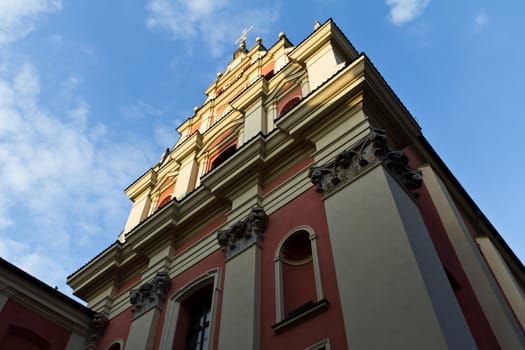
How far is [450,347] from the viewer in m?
6.89

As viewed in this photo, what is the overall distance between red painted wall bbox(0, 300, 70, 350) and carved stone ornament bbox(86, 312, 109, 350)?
29.6 inches

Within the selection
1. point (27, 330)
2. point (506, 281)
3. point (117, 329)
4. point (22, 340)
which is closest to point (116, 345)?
point (117, 329)

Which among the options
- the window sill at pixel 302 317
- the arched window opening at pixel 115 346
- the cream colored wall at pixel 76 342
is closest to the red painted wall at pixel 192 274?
the arched window opening at pixel 115 346

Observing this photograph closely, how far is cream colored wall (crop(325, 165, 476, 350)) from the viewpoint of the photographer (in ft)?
24.3

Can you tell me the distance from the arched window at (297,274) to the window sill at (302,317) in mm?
40

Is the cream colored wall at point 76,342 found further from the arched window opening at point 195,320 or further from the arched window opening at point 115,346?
the arched window opening at point 195,320

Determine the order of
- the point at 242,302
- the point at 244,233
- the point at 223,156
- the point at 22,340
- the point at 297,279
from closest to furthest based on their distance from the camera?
1. the point at 242,302
2. the point at 297,279
3. the point at 244,233
4. the point at 22,340
5. the point at 223,156

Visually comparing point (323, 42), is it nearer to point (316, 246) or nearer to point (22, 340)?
point (316, 246)

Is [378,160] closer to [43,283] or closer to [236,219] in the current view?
[236,219]

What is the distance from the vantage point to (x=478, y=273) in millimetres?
11219

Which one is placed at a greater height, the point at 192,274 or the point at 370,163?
the point at 192,274

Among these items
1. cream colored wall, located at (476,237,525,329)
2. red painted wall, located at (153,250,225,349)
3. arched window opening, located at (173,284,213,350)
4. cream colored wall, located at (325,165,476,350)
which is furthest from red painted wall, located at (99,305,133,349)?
cream colored wall, located at (476,237,525,329)

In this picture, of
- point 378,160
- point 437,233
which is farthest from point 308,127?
point 437,233

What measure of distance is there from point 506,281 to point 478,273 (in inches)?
98.8
